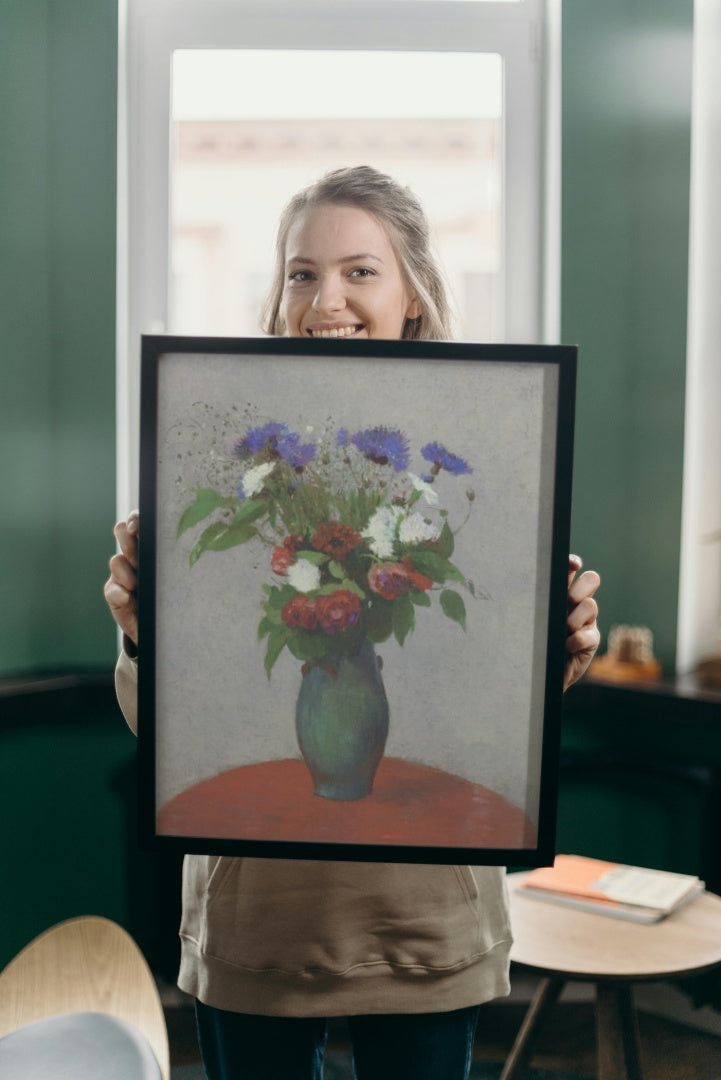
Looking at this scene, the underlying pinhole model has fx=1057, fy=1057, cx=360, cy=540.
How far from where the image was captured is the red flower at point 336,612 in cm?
104

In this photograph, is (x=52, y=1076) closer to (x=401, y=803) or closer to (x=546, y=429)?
(x=401, y=803)

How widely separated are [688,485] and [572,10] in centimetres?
123

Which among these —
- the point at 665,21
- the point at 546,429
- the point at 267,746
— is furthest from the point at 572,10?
the point at 267,746

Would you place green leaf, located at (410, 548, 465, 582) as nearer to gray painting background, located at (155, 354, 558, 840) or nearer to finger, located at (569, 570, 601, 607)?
gray painting background, located at (155, 354, 558, 840)

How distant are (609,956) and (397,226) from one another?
1257 millimetres

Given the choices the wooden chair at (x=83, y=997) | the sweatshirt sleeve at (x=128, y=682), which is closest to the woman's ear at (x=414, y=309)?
the sweatshirt sleeve at (x=128, y=682)

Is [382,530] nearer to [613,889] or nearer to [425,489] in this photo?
[425,489]

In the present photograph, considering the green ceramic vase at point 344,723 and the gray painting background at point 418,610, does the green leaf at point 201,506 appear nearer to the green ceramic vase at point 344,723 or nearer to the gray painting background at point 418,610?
the gray painting background at point 418,610

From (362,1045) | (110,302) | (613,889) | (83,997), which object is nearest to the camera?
(83,997)

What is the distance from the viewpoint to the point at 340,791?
3.42ft

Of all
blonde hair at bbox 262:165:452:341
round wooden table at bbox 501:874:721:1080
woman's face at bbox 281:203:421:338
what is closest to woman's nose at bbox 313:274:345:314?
woman's face at bbox 281:203:421:338

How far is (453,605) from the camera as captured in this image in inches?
40.8

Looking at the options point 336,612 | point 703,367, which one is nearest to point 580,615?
point 336,612

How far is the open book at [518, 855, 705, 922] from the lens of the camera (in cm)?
195
